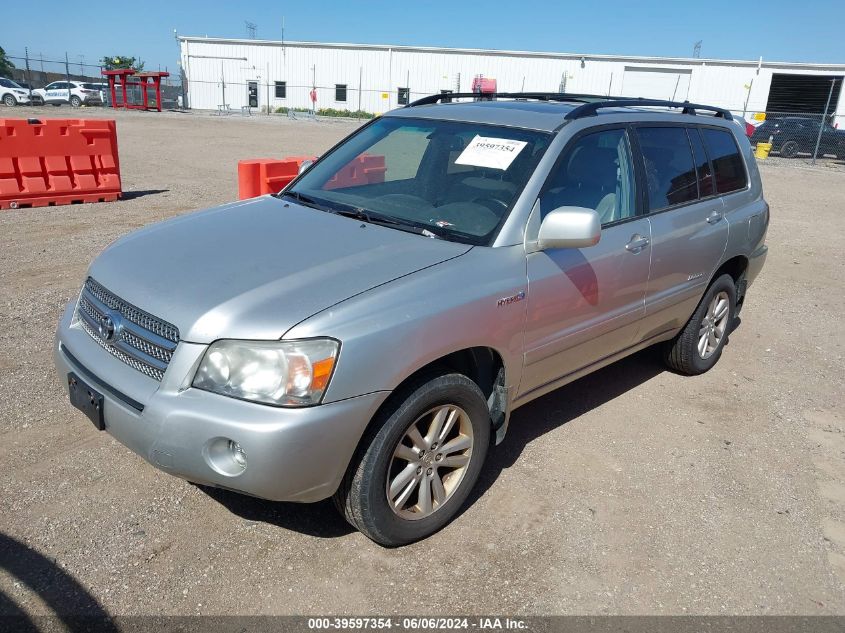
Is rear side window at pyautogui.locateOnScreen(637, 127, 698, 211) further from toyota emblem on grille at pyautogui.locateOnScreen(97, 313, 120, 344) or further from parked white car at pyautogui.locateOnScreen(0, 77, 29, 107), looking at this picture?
parked white car at pyautogui.locateOnScreen(0, 77, 29, 107)

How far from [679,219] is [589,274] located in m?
1.09

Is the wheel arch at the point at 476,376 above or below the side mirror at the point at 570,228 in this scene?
below

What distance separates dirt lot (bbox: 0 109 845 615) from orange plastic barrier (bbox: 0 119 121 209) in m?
5.15

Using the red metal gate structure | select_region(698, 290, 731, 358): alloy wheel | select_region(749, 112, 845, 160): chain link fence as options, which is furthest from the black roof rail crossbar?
the red metal gate structure

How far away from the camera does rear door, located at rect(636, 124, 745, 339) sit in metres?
4.03

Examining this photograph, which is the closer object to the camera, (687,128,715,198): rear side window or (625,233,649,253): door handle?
(625,233,649,253): door handle

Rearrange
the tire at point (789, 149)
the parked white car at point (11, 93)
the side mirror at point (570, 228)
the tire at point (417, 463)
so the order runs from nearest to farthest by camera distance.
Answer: the tire at point (417, 463) < the side mirror at point (570, 228) < the tire at point (789, 149) < the parked white car at point (11, 93)

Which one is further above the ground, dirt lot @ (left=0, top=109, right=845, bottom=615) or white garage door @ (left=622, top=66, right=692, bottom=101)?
white garage door @ (left=622, top=66, right=692, bottom=101)

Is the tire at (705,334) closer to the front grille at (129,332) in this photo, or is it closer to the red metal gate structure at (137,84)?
the front grille at (129,332)

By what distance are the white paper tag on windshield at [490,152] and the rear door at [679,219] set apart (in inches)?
38.2

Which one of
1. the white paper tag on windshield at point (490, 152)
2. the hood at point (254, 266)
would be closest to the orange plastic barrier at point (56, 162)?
the hood at point (254, 266)

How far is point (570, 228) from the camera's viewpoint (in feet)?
10.0

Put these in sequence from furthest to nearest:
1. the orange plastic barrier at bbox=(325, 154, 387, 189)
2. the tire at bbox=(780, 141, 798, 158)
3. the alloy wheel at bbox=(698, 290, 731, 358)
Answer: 1. the tire at bbox=(780, 141, 798, 158)
2. the alloy wheel at bbox=(698, 290, 731, 358)
3. the orange plastic barrier at bbox=(325, 154, 387, 189)

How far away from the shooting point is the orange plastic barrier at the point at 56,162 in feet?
30.5
